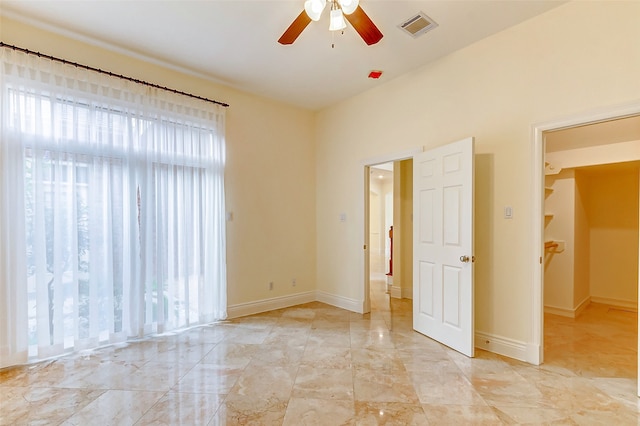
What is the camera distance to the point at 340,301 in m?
4.50

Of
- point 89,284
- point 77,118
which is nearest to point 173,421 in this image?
point 89,284

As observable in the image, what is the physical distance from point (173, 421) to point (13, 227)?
7.17 ft

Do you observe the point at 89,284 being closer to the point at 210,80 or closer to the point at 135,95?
the point at 135,95

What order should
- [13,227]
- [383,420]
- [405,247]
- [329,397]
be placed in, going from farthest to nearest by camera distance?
[405,247], [13,227], [329,397], [383,420]

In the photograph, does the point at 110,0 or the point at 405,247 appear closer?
the point at 110,0

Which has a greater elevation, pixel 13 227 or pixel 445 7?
pixel 445 7

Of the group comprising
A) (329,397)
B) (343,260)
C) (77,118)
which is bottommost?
(329,397)

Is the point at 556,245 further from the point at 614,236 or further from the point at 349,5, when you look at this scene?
the point at 349,5

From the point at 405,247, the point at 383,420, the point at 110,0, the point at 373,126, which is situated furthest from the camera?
the point at 405,247

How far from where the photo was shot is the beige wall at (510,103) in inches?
91.7

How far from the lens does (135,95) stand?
320 cm

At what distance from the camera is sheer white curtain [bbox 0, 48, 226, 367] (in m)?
2.59

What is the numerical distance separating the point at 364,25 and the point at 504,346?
10.2 ft

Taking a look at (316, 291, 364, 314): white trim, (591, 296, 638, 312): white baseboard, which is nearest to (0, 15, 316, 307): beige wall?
(316, 291, 364, 314): white trim
